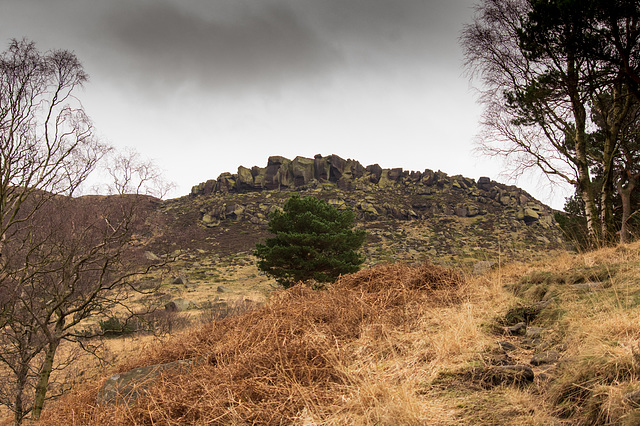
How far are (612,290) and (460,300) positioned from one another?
176cm

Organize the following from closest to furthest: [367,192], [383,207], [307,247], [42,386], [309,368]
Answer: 1. [309,368]
2. [42,386]
3. [307,247]
4. [383,207]
5. [367,192]

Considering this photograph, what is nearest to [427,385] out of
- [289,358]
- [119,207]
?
[289,358]

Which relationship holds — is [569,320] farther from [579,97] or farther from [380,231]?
[380,231]

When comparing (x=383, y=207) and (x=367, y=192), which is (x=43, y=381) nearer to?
(x=383, y=207)

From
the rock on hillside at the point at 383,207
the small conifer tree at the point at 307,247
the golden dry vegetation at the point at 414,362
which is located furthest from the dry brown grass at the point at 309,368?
the rock on hillside at the point at 383,207

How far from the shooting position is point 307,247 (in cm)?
1827

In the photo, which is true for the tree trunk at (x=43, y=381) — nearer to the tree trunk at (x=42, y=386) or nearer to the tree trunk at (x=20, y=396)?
the tree trunk at (x=42, y=386)

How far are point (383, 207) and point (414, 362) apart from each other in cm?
7160

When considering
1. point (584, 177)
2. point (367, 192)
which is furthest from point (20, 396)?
point (367, 192)

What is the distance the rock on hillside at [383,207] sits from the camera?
50938 mm

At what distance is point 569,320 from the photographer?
3061 mm

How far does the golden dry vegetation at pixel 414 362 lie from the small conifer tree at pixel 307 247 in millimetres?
13366

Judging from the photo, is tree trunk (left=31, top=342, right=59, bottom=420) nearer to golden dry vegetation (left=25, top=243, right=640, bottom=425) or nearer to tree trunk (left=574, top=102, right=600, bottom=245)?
golden dry vegetation (left=25, top=243, right=640, bottom=425)

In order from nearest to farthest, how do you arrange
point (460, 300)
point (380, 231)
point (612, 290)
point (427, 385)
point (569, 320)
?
1. point (427, 385)
2. point (569, 320)
3. point (612, 290)
4. point (460, 300)
5. point (380, 231)
